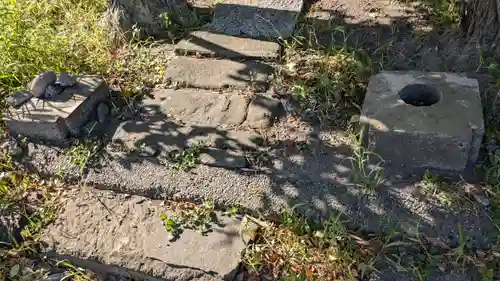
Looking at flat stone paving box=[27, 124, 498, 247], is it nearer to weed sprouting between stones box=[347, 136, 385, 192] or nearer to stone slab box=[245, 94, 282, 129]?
weed sprouting between stones box=[347, 136, 385, 192]

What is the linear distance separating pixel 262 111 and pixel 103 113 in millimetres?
1284

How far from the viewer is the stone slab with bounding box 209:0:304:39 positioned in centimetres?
438

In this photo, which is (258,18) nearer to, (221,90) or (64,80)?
(221,90)

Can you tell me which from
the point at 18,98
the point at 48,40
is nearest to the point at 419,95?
the point at 18,98

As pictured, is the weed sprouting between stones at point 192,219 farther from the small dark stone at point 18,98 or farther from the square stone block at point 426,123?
the small dark stone at point 18,98

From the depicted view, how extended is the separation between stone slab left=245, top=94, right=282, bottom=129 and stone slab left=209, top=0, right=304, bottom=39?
79cm

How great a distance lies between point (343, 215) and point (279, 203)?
1.34 ft

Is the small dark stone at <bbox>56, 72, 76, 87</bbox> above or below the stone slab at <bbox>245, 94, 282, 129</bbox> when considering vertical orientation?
above

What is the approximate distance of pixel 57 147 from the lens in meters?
3.72

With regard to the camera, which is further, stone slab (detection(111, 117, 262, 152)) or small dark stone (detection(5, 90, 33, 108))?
small dark stone (detection(5, 90, 33, 108))

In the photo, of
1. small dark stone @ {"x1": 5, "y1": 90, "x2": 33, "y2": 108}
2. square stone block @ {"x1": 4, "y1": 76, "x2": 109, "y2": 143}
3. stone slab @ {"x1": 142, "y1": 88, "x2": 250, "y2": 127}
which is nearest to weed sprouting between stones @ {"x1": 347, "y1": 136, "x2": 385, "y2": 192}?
stone slab @ {"x1": 142, "y1": 88, "x2": 250, "y2": 127}

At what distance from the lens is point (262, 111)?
12.1ft

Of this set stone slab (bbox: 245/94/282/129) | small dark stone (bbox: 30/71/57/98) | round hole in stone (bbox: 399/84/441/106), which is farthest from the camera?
small dark stone (bbox: 30/71/57/98)

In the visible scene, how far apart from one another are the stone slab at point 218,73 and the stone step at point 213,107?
90 millimetres
